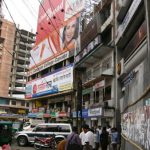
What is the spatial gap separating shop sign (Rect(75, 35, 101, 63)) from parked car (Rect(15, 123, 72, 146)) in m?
11.7

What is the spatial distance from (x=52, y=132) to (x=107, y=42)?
13969 mm

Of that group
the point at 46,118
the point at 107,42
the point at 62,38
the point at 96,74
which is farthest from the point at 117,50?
the point at 46,118

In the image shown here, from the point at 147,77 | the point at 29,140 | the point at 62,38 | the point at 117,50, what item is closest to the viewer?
the point at 147,77

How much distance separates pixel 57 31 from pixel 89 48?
16.6 m

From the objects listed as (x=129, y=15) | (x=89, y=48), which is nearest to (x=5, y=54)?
(x=89, y=48)

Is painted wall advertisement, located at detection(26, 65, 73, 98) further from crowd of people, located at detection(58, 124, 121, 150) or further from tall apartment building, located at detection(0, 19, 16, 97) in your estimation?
crowd of people, located at detection(58, 124, 121, 150)

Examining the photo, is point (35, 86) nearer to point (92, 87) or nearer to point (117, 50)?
point (92, 87)

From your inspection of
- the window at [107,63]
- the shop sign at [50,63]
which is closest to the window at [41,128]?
the window at [107,63]

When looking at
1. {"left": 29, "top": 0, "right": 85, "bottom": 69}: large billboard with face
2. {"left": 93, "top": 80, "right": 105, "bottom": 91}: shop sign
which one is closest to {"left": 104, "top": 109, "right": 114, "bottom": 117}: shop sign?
{"left": 93, "top": 80, "right": 105, "bottom": 91}: shop sign

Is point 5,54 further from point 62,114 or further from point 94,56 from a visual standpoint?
point 94,56

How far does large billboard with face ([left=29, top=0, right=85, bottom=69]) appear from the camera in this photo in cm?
4709

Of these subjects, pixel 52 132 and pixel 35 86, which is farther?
pixel 35 86

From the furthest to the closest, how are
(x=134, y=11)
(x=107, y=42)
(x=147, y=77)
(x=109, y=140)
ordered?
(x=107, y=42) → (x=134, y=11) → (x=109, y=140) → (x=147, y=77)

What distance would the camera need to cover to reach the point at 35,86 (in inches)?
2330
